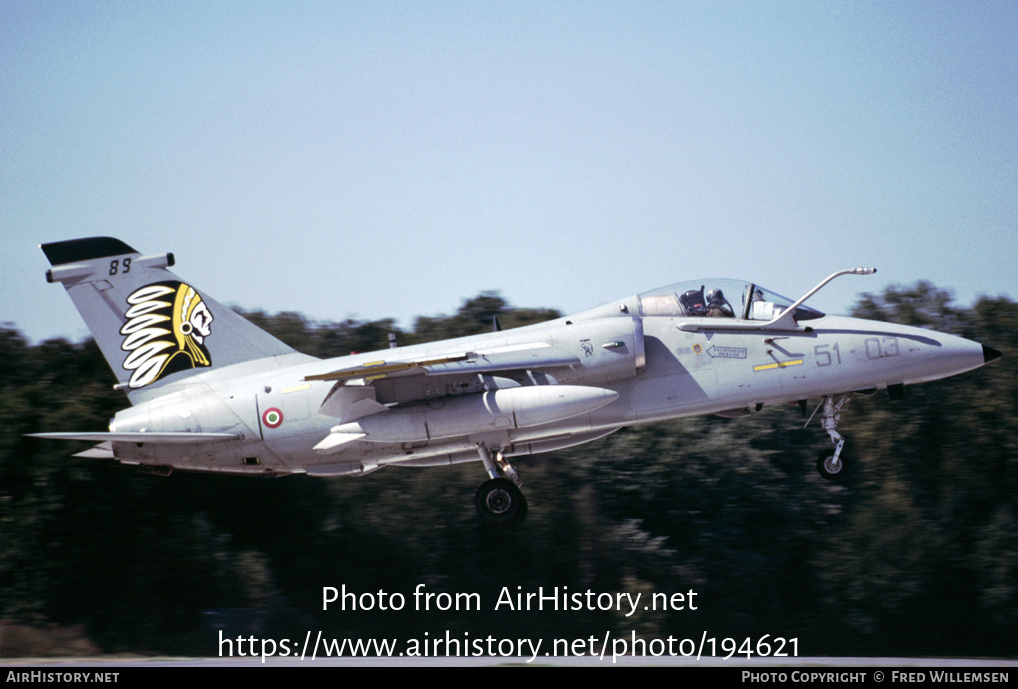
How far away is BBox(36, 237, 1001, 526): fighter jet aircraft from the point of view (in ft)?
45.1

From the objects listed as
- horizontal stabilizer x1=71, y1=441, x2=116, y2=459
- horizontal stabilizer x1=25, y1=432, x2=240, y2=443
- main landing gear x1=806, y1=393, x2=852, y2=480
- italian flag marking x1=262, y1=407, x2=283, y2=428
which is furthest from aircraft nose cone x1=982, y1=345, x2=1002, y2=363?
horizontal stabilizer x1=71, y1=441, x2=116, y2=459

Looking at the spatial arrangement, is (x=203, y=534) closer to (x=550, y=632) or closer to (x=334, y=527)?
(x=334, y=527)

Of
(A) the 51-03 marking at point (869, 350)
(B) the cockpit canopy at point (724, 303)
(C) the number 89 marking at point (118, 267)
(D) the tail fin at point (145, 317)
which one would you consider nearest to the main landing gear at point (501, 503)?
(B) the cockpit canopy at point (724, 303)

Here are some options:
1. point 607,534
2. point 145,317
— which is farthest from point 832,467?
point 607,534

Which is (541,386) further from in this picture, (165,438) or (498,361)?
(165,438)

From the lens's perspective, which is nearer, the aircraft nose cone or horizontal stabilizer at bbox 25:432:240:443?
horizontal stabilizer at bbox 25:432:240:443

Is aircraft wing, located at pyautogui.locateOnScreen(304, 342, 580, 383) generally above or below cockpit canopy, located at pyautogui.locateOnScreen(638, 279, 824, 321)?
below

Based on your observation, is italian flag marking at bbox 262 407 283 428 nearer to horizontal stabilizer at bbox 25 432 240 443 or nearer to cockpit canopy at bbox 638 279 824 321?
horizontal stabilizer at bbox 25 432 240 443

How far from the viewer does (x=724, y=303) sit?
1408 centimetres

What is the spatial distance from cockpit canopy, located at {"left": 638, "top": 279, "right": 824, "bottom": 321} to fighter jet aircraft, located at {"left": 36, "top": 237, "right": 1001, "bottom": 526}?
2 centimetres

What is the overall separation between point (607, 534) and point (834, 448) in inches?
459

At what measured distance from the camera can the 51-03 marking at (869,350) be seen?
45.5 feet

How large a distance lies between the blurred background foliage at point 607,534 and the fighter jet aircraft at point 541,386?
865cm

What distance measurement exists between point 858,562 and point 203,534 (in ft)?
53.7
